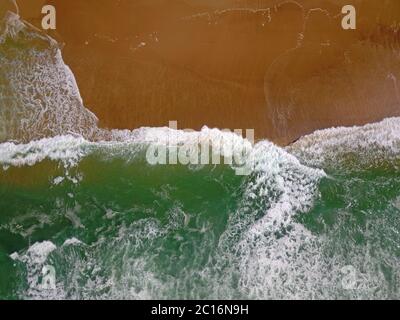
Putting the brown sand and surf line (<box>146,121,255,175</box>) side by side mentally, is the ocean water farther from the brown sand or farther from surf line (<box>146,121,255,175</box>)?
A: the brown sand

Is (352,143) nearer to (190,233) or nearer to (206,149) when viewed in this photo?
(206,149)
